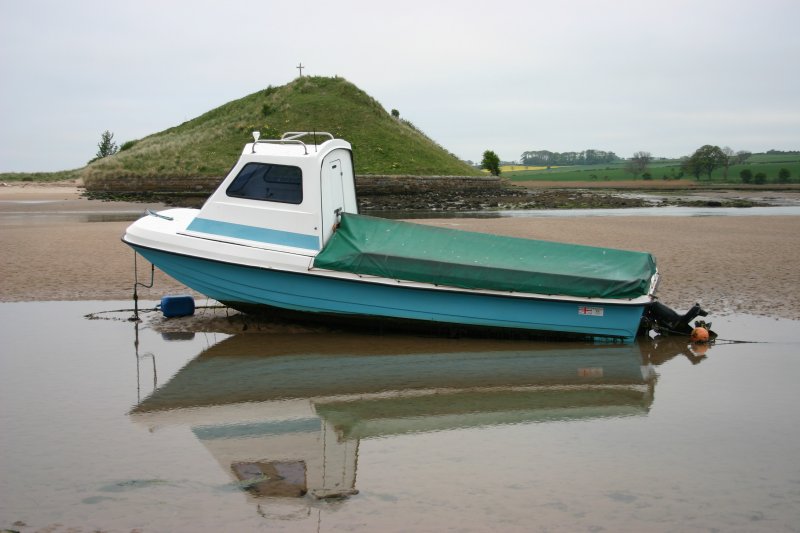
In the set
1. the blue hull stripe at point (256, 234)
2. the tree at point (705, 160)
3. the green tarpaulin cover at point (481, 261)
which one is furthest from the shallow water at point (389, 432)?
the tree at point (705, 160)

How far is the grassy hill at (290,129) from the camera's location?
58938 mm

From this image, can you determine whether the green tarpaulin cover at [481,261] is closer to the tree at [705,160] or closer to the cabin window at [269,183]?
the cabin window at [269,183]

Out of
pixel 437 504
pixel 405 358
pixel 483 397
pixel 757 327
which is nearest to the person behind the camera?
pixel 437 504

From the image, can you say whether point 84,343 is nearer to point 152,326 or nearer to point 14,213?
point 152,326

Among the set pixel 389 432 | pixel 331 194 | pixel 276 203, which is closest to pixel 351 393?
pixel 389 432

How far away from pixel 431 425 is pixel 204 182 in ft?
162

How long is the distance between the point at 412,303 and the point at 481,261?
42.8 inches

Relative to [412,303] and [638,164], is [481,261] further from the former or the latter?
[638,164]

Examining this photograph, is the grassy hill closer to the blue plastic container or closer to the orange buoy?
the blue plastic container

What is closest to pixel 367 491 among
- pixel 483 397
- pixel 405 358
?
pixel 483 397

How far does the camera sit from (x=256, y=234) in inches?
439

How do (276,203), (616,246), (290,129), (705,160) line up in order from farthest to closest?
1. (705,160)
2. (290,129)
3. (616,246)
4. (276,203)

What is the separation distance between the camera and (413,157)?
2493 inches

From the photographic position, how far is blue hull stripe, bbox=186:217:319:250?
36.3 feet
